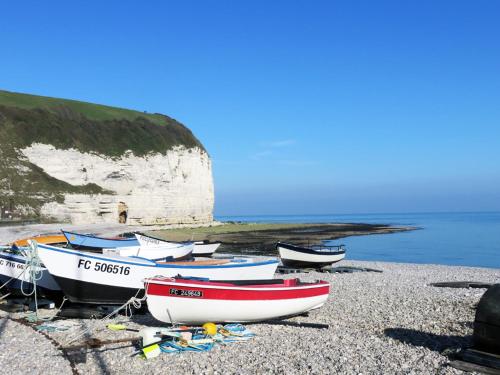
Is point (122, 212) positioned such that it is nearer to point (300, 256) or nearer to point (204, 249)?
point (204, 249)

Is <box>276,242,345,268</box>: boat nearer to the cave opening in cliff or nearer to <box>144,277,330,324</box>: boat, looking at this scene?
<box>144,277,330,324</box>: boat

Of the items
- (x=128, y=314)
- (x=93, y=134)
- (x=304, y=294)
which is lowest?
(x=128, y=314)

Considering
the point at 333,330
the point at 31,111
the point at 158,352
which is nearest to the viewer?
the point at 158,352

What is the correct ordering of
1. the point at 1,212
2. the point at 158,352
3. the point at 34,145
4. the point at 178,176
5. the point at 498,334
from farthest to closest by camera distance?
the point at 178,176, the point at 34,145, the point at 1,212, the point at 158,352, the point at 498,334

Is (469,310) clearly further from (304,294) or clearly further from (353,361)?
(353,361)

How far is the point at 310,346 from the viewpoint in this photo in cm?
1042

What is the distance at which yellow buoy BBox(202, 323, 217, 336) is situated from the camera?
37.3ft

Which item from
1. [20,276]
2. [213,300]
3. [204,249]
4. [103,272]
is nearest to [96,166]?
[204,249]

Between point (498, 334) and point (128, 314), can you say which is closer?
point (498, 334)

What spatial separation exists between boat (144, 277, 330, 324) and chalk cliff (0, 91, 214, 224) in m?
43.9

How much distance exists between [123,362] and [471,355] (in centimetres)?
684

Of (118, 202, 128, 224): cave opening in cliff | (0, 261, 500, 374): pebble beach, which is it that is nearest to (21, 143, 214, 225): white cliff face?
(118, 202, 128, 224): cave opening in cliff

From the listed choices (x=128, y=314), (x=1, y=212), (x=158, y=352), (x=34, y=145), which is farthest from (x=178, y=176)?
(x=158, y=352)

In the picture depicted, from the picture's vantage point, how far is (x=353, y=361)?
9.38m
